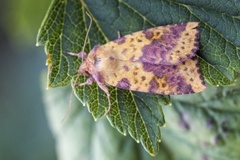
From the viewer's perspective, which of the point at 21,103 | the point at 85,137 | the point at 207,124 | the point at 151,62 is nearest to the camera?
the point at 151,62

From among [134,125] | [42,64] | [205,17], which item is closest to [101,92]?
[134,125]

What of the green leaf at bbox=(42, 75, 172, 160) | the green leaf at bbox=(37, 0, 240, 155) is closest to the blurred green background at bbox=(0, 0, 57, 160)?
the green leaf at bbox=(42, 75, 172, 160)

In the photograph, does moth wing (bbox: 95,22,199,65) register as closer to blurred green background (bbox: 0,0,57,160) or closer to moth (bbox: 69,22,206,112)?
moth (bbox: 69,22,206,112)

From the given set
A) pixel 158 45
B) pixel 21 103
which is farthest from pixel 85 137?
pixel 21 103

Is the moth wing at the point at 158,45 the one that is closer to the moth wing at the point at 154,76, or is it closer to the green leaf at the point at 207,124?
the moth wing at the point at 154,76

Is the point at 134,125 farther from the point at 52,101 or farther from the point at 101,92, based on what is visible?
the point at 52,101

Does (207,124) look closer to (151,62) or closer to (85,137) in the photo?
(151,62)

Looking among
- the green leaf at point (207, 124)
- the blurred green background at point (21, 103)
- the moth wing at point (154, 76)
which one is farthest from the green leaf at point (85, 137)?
the blurred green background at point (21, 103)
